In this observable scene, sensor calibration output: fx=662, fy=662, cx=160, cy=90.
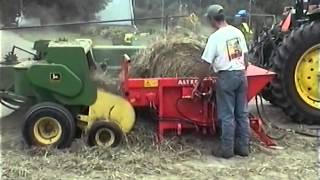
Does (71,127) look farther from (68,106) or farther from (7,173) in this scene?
(7,173)

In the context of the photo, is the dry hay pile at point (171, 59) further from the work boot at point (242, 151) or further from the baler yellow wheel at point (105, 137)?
the work boot at point (242, 151)

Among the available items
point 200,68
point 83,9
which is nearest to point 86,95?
point 200,68

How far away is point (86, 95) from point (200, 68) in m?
1.23

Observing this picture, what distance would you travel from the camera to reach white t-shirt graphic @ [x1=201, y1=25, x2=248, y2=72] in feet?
21.6

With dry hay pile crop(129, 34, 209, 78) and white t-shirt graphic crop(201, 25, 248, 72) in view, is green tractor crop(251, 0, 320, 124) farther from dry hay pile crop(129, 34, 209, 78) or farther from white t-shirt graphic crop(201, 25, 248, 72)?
white t-shirt graphic crop(201, 25, 248, 72)

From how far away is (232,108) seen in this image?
21.7 ft

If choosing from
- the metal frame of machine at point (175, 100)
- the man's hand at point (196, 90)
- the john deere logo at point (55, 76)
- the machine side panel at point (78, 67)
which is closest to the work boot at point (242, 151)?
the metal frame of machine at point (175, 100)

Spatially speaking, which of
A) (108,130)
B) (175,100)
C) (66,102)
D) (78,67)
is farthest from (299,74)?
(66,102)

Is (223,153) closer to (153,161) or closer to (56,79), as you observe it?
(153,161)

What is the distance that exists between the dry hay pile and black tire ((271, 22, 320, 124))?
1.39 m

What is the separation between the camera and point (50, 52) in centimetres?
693

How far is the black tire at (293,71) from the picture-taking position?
828 centimetres

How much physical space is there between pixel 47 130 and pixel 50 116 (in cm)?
19

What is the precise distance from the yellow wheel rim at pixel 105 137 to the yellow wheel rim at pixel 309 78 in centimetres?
279
